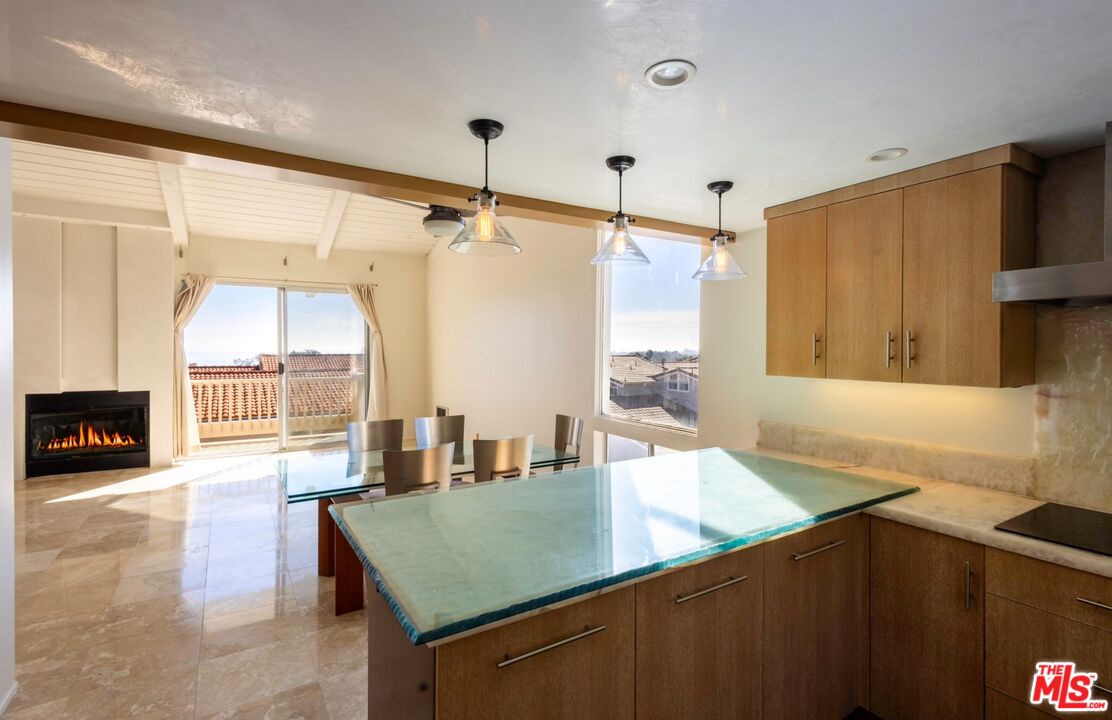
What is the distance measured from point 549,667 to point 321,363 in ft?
23.7

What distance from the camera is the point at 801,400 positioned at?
2887 mm

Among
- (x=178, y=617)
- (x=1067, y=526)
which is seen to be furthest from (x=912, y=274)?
(x=178, y=617)

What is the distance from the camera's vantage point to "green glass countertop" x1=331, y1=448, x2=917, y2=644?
1.14 metres

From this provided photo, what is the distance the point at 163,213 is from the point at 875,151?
7.12 m

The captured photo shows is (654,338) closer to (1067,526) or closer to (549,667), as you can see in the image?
(1067,526)

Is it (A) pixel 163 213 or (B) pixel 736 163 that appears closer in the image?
(B) pixel 736 163

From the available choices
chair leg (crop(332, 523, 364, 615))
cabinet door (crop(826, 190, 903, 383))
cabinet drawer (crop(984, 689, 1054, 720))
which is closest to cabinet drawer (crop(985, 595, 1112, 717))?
cabinet drawer (crop(984, 689, 1054, 720))

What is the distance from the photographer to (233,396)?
7.41 metres

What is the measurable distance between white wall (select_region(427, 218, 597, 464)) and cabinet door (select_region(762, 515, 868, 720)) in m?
2.72

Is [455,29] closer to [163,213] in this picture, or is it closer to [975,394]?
[975,394]

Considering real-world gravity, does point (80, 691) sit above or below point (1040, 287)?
below

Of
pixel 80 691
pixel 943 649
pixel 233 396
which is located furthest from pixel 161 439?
pixel 943 649

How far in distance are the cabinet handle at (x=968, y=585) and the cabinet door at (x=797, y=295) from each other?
1.02 metres

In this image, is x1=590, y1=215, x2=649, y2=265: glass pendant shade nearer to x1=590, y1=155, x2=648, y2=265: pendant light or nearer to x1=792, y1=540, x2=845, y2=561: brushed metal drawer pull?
x1=590, y1=155, x2=648, y2=265: pendant light
